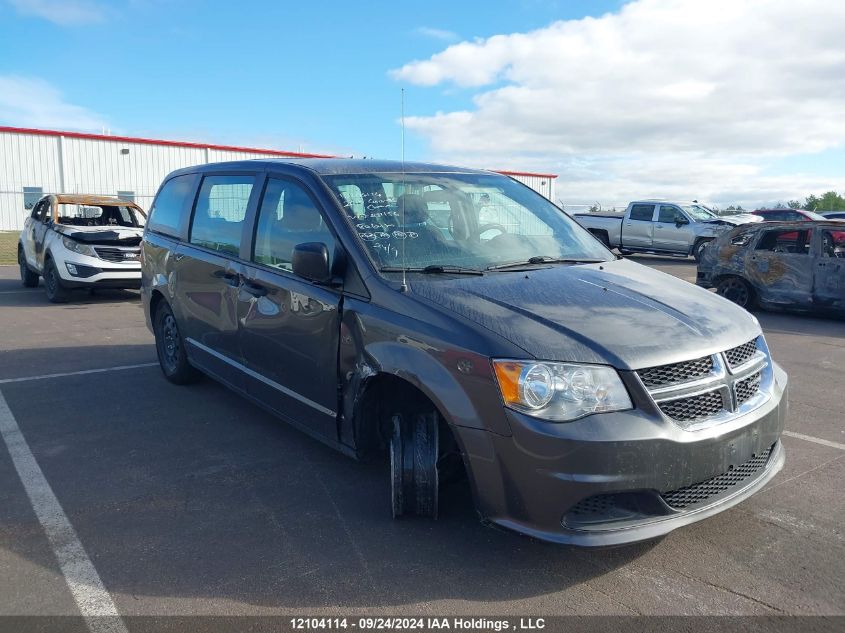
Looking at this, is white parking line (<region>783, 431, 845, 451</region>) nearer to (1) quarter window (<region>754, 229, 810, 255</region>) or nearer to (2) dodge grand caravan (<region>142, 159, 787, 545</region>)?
(2) dodge grand caravan (<region>142, 159, 787, 545</region>)

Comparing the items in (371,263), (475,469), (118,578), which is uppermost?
(371,263)

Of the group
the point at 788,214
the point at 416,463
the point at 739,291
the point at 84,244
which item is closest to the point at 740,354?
the point at 416,463

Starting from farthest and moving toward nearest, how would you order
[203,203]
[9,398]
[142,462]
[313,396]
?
[9,398] → [203,203] → [142,462] → [313,396]

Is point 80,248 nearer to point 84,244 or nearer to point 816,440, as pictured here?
point 84,244

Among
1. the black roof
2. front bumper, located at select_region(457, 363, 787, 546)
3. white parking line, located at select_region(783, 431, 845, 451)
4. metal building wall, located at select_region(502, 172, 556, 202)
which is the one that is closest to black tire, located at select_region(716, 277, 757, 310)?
white parking line, located at select_region(783, 431, 845, 451)

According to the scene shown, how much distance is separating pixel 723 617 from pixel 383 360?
1842mm

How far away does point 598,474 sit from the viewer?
113 inches

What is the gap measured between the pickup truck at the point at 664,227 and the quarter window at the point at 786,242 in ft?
30.9

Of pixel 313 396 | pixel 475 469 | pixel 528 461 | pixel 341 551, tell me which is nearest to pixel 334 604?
pixel 341 551

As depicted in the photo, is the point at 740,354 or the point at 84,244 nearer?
the point at 740,354

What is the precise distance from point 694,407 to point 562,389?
618 mm

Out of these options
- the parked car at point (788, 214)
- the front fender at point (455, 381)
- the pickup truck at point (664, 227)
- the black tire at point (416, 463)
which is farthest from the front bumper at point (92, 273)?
the parked car at point (788, 214)

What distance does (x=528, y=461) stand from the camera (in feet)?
9.69

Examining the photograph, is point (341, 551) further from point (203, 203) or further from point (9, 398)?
point (9, 398)
